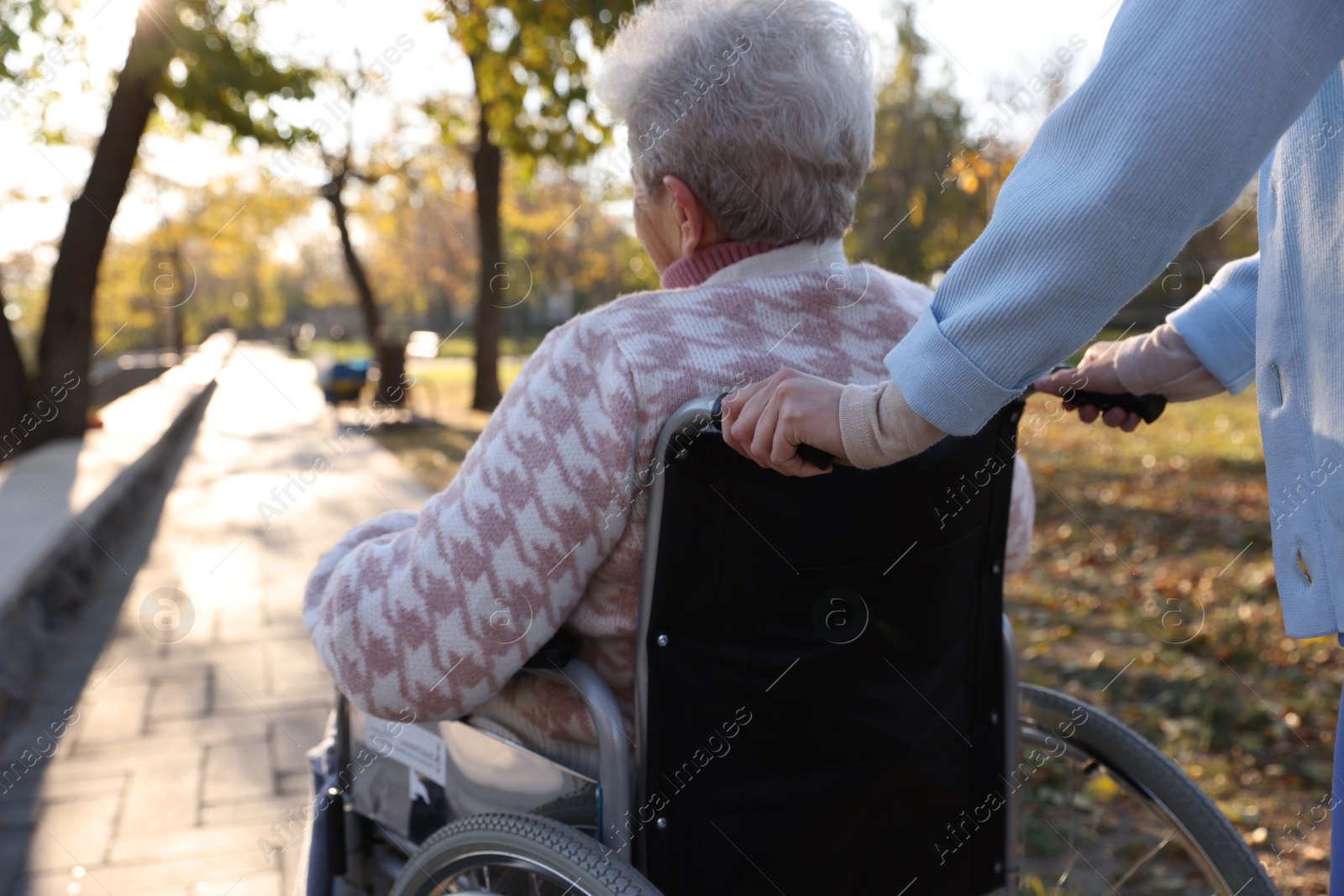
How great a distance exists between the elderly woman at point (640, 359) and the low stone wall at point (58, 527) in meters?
2.82

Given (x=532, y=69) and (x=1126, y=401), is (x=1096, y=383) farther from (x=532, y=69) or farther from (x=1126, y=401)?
(x=532, y=69)

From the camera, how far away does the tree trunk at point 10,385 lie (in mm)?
8656

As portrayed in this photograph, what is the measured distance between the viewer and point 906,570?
1.35 m

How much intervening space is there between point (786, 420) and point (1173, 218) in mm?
367

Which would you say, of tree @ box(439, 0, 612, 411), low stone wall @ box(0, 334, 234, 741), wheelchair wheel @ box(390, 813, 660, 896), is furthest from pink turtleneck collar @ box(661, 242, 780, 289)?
tree @ box(439, 0, 612, 411)

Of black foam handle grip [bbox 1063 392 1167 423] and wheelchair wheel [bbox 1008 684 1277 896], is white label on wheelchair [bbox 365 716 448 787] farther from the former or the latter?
black foam handle grip [bbox 1063 392 1167 423]

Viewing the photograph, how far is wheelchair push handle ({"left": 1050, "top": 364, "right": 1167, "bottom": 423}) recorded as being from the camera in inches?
59.3

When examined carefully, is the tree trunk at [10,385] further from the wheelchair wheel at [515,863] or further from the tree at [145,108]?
the wheelchair wheel at [515,863]

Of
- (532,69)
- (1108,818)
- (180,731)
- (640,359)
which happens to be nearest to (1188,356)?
(640,359)

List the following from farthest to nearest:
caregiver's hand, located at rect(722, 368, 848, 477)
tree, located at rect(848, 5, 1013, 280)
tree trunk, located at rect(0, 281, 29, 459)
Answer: tree, located at rect(848, 5, 1013, 280) < tree trunk, located at rect(0, 281, 29, 459) < caregiver's hand, located at rect(722, 368, 848, 477)

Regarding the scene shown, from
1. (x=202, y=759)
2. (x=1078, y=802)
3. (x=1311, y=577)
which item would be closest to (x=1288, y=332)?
(x=1311, y=577)

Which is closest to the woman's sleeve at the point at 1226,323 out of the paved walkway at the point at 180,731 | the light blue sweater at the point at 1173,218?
the light blue sweater at the point at 1173,218

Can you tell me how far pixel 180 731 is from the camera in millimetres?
3549

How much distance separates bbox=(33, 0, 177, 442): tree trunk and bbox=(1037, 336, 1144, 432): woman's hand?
8.41 m
